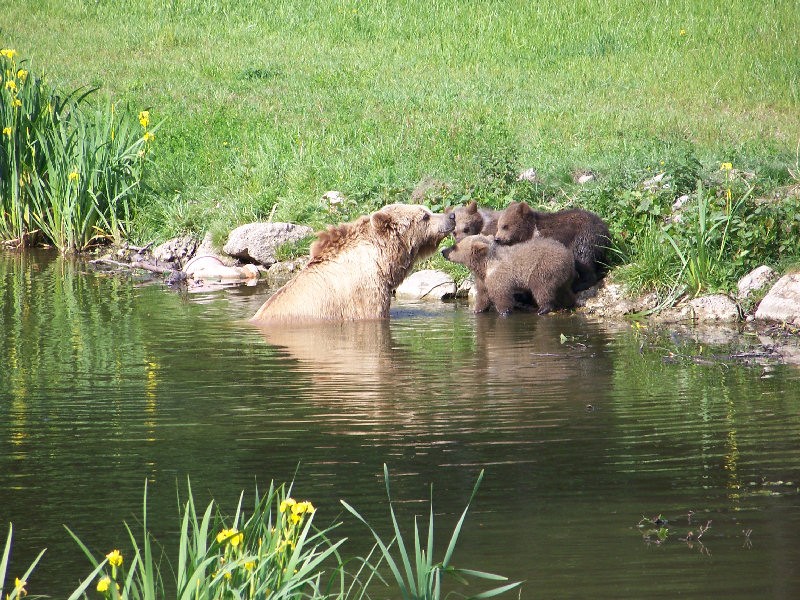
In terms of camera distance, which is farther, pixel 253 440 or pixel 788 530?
pixel 253 440

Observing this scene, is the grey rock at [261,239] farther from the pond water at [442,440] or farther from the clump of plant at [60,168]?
the pond water at [442,440]

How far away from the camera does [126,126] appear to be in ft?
45.0

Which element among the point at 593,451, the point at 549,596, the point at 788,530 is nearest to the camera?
the point at 549,596

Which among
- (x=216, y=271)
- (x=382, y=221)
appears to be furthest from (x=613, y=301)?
(x=216, y=271)

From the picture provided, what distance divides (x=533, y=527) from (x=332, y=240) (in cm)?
569

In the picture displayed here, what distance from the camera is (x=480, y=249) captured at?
10.3 meters

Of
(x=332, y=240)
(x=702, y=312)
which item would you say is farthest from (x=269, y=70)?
(x=702, y=312)

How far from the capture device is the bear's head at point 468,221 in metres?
11.0

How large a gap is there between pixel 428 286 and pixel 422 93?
22.3ft

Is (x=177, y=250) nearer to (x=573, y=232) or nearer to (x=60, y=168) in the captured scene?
(x=60, y=168)

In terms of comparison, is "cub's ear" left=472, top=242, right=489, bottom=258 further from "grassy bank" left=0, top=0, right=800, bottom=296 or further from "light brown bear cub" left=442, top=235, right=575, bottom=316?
"grassy bank" left=0, top=0, right=800, bottom=296

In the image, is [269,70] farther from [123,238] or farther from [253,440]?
[253,440]

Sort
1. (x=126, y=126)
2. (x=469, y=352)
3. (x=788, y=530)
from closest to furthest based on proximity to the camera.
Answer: (x=788, y=530) → (x=469, y=352) → (x=126, y=126)

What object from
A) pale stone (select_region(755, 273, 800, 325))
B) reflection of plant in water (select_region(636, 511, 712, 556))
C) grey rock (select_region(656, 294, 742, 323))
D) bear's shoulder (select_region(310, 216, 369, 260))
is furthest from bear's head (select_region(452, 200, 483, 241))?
reflection of plant in water (select_region(636, 511, 712, 556))
